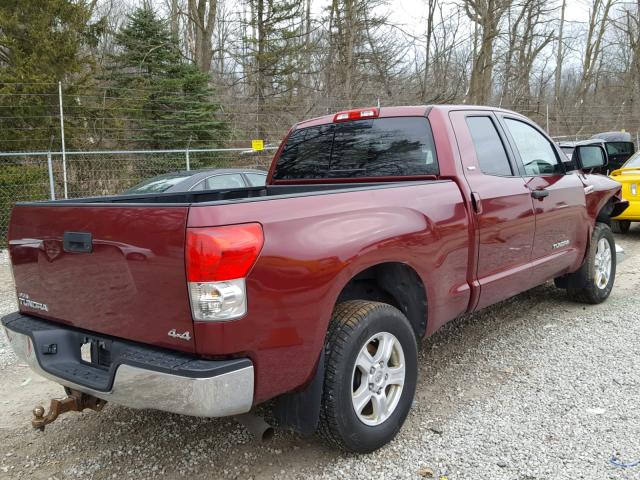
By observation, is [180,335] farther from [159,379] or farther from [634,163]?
[634,163]

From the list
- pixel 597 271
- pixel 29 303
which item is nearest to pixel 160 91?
pixel 597 271

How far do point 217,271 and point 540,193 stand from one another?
3.08m

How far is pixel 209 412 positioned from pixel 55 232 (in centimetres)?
126

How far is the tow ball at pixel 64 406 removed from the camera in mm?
2695

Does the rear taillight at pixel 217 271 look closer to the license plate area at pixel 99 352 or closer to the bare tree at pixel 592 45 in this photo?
the license plate area at pixel 99 352

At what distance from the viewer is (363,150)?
399 centimetres

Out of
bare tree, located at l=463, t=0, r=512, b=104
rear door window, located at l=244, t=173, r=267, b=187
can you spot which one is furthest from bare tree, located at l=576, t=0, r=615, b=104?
rear door window, located at l=244, t=173, r=267, b=187

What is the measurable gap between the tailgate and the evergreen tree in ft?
39.2

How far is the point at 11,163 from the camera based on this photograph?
10.9 metres

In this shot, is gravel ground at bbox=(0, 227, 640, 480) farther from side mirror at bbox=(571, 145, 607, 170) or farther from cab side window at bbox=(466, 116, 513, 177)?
side mirror at bbox=(571, 145, 607, 170)

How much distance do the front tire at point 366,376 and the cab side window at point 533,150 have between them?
7.20ft

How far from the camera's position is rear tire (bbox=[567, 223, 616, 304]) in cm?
532

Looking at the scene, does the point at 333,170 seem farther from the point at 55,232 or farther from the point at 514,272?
the point at 55,232

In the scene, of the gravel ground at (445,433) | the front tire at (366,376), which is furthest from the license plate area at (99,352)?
the front tire at (366,376)
